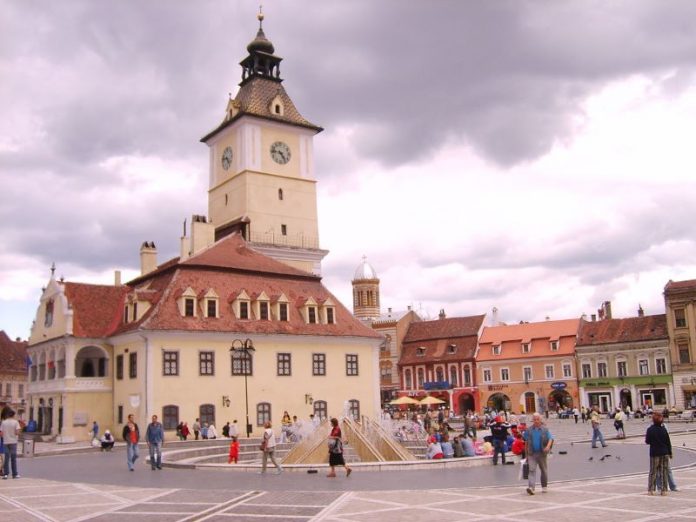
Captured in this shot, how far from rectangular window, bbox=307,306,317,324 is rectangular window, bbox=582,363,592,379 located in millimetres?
37630

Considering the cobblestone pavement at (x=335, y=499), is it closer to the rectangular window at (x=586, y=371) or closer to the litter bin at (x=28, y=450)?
the litter bin at (x=28, y=450)

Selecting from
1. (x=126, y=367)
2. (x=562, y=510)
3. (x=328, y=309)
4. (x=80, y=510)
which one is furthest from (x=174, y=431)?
(x=562, y=510)

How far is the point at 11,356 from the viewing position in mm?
94875

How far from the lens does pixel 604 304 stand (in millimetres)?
86125

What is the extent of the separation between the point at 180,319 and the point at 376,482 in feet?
86.2

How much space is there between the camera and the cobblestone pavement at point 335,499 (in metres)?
14.2

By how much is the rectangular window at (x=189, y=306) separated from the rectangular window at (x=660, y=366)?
46.4 meters

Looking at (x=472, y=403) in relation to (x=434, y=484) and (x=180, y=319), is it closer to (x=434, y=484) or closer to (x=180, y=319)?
(x=180, y=319)

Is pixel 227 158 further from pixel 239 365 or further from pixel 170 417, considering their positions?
pixel 170 417

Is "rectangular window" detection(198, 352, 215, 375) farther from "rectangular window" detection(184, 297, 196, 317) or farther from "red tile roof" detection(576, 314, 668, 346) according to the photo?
"red tile roof" detection(576, 314, 668, 346)

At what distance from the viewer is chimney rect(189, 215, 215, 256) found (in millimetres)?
54188

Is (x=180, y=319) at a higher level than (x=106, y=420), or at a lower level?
higher

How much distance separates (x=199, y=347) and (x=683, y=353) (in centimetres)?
4653

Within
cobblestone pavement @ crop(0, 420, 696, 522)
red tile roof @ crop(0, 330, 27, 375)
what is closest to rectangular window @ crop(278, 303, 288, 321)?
cobblestone pavement @ crop(0, 420, 696, 522)
